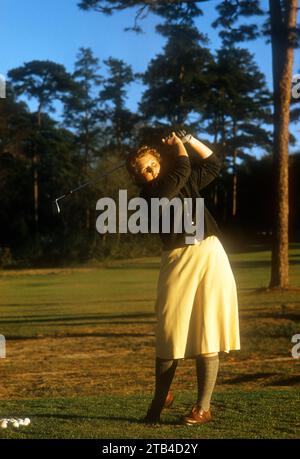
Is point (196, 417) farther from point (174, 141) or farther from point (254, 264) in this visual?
point (254, 264)

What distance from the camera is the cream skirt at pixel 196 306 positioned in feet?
15.4

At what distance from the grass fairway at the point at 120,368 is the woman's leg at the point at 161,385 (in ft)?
0.34

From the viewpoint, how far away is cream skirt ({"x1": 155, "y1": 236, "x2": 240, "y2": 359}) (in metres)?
4.70

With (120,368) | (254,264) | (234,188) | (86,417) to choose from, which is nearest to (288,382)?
(120,368)

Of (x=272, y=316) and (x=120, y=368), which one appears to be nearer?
(x=120, y=368)

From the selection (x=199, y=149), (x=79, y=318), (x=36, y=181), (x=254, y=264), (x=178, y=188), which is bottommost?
(x=79, y=318)

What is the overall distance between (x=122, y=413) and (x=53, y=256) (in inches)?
1687

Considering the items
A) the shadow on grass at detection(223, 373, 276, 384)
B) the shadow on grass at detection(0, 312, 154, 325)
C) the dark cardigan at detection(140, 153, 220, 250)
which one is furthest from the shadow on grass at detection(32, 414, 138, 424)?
the shadow on grass at detection(0, 312, 154, 325)

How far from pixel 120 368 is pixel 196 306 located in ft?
19.0

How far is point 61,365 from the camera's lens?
1094 centimetres

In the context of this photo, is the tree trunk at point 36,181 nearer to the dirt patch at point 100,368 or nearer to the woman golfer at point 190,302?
the dirt patch at point 100,368

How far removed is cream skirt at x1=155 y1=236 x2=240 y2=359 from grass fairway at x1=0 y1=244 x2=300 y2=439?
0.53 m

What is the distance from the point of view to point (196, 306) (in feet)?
15.6

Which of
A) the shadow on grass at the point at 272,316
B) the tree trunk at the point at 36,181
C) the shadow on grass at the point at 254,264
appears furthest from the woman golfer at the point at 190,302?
the tree trunk at the point at 36,181
